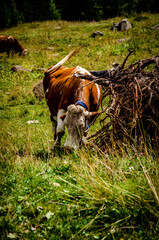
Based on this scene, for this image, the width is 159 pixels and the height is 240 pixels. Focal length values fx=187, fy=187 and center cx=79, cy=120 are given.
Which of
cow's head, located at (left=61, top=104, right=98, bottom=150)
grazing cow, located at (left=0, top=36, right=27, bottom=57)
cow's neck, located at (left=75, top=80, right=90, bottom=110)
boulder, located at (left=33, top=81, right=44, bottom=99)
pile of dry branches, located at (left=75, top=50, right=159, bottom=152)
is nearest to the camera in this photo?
pile of dry branches, located at (left=75, top=50, right=159, bottom=152)

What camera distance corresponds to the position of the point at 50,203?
6.41 feet

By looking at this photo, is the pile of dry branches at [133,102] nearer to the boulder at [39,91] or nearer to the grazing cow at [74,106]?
the grazing cow at [74,106]

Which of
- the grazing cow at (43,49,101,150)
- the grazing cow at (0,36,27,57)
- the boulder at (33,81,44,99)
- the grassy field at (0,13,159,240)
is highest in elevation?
the grazing cow at (0,36,27,57)

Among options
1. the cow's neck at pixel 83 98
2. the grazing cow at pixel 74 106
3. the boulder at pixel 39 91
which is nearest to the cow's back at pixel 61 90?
the grazing cow at pixel 74 106

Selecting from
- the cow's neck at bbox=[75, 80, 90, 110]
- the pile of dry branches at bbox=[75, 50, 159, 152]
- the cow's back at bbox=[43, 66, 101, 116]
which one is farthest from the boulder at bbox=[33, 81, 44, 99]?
the pile of dry branches at bbox=[75, 50, 159, 152]

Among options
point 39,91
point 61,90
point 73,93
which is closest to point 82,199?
point 73,93

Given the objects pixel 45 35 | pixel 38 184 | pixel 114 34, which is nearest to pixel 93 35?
pixel 114 34

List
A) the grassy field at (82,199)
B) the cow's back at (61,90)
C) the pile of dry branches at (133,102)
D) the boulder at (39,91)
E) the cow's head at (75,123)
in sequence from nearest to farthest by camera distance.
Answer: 1. the grassy field at (82,199)
2. the pile of dry branches at (133,102)
3. the cow's head at (75,123)
4. the cow's back at (61,90)
5. the boulder at (39,91)

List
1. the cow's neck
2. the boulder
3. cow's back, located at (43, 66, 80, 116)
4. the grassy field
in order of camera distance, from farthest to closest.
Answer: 1. the boulder
2. cow's back, located at (43, 66, 80, 116)
3. the cow's neck
4. the grassy field

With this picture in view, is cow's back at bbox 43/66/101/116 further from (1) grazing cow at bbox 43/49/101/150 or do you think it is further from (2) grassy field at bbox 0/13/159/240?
(2) grassy field at bbox 0/13/159/240

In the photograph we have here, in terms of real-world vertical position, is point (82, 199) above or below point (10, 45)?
below

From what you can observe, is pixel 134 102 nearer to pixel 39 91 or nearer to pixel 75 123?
pixel 75 123

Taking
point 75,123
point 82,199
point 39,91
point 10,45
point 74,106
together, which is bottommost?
point 39,91

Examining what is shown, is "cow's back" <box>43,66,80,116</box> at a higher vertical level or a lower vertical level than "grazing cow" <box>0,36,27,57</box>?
lower
